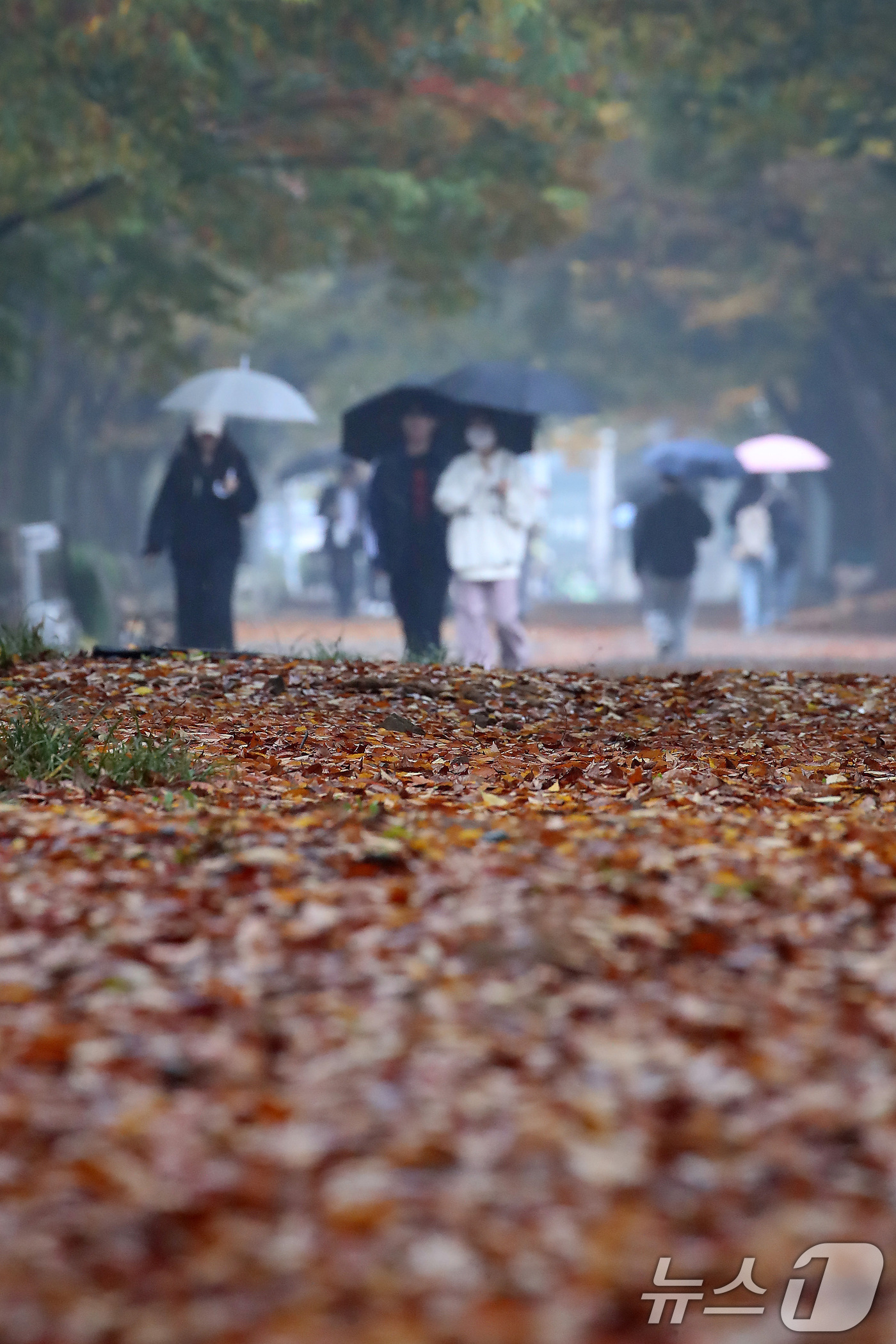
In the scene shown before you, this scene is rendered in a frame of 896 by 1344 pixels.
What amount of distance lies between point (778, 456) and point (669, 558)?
6.19 m

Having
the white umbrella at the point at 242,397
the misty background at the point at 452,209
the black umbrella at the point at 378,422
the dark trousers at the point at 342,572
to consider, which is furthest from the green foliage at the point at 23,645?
the dark trousers at the point at 342,572

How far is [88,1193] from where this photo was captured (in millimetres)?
3582

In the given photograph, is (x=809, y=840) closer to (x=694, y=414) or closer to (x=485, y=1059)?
(x=485, y=1059)

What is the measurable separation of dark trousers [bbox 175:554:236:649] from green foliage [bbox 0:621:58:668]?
3.83 meters

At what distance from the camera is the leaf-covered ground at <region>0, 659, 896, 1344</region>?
10.9ft

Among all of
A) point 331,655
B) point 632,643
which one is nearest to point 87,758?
point 331,655

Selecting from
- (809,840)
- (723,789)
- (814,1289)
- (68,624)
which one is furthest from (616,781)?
(68,624)

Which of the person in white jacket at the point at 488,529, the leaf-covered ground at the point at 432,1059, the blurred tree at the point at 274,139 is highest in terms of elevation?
the blurred tree at the point at 274,139

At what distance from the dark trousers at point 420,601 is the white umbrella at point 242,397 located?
7.85ft

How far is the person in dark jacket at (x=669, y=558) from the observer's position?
1752cm

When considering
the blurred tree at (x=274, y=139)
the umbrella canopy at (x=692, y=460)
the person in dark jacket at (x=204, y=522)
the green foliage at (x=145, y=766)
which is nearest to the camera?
the green foliage at (x=145, y=766)

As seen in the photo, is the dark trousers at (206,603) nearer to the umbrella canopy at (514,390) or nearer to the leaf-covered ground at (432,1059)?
the umbrella canopy at (514,390)

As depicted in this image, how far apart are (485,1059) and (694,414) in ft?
123

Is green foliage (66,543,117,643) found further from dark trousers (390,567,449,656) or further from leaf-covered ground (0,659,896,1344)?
leaf-covered ground (0,659,896,1344)
